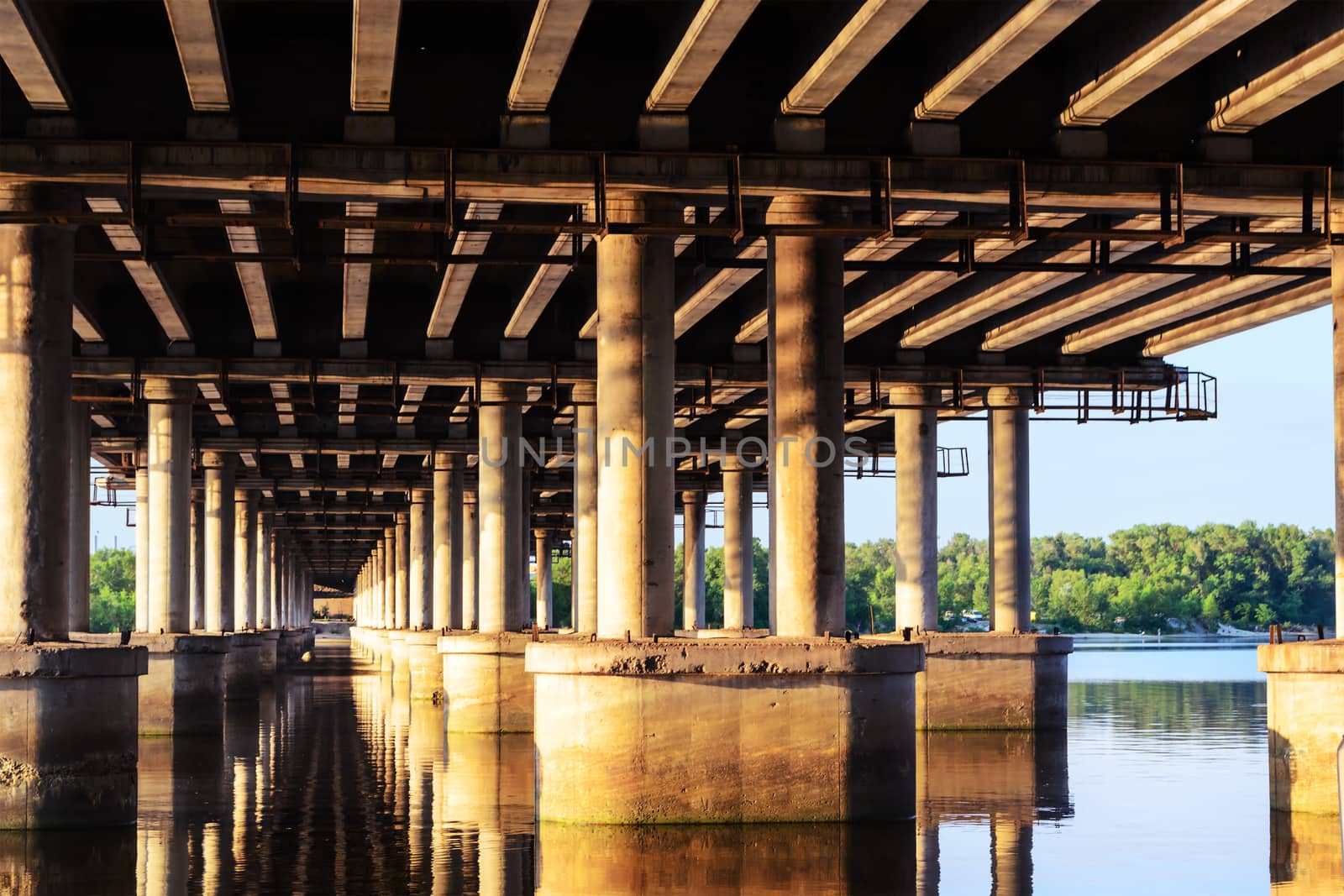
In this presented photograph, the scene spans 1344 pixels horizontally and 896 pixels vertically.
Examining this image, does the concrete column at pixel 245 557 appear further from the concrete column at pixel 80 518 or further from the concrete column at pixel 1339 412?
the concrete column at pixel 1339 412

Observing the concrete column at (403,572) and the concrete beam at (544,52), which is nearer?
the concrete beam at (544,52)

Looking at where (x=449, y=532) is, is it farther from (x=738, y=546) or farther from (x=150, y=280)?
(x=150, y=280)

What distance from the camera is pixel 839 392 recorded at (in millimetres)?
24234

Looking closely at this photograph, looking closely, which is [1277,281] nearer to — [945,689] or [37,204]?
[945,689]

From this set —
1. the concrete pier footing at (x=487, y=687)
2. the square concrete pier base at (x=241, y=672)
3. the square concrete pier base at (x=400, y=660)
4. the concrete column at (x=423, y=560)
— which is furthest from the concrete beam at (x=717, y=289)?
the concrete column at (x=423, y=560)

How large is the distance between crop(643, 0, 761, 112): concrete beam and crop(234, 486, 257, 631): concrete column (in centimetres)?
5422

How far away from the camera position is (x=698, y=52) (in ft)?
66.2

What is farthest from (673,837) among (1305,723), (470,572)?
(470,572)

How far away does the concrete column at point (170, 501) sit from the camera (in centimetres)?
4212

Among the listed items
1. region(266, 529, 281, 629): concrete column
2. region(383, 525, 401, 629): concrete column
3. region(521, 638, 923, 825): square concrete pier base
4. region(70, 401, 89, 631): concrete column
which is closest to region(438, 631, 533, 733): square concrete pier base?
region(70, 401, 89, 631): concrete column

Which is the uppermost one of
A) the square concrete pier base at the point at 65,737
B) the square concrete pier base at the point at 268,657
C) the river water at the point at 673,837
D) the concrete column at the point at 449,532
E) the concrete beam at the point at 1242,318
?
the concrete beam at the point at 1242,318

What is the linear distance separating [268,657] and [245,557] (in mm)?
5952

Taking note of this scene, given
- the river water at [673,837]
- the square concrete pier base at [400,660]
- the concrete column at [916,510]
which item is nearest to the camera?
the river water at [673,837]

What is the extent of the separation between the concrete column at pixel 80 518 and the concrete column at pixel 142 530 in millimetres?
7188
